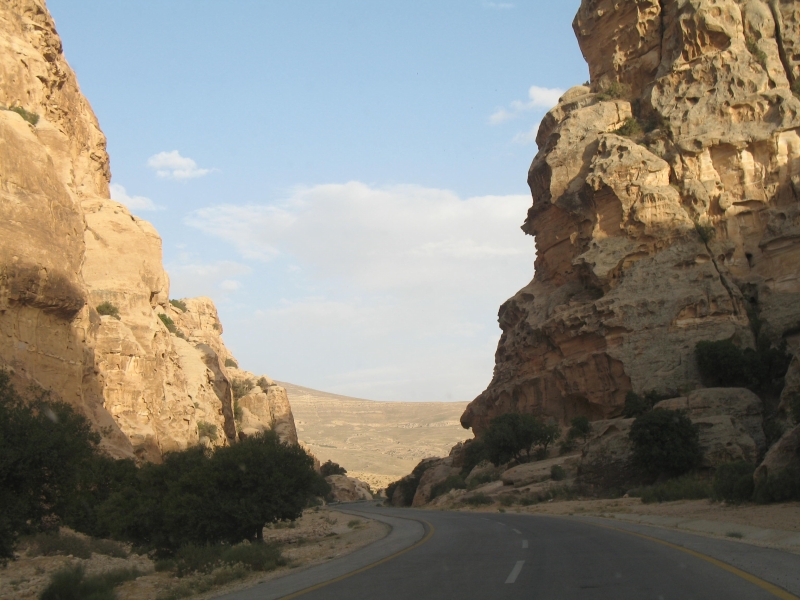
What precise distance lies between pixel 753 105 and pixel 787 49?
282 inches

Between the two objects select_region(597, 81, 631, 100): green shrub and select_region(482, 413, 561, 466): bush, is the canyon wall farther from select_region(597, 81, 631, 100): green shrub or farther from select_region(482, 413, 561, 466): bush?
select_region(597, 81, 631, 100): green shrub

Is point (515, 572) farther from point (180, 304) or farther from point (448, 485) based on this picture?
point (180, 304)

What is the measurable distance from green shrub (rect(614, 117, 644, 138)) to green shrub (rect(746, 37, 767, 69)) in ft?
29.8

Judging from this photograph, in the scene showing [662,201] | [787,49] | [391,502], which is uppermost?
[787,49]

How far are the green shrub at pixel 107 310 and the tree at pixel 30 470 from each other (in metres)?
32.0

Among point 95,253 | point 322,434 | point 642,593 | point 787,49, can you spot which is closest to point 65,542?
point 642,593

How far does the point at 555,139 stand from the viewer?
60.0 metres

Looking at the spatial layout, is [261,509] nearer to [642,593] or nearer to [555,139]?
[642,593]

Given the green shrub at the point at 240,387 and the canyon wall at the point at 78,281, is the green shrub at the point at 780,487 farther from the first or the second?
the green shrub at the point at 240,387

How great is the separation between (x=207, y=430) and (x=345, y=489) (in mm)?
42885

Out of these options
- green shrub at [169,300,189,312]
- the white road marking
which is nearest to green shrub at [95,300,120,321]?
the white road marking

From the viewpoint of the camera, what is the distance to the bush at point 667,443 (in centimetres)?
3231

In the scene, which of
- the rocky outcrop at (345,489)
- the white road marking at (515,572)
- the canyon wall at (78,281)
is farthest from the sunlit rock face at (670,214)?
the rocky outcrop at (345,489)

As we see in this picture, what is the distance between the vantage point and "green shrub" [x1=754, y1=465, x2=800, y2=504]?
798 inches
